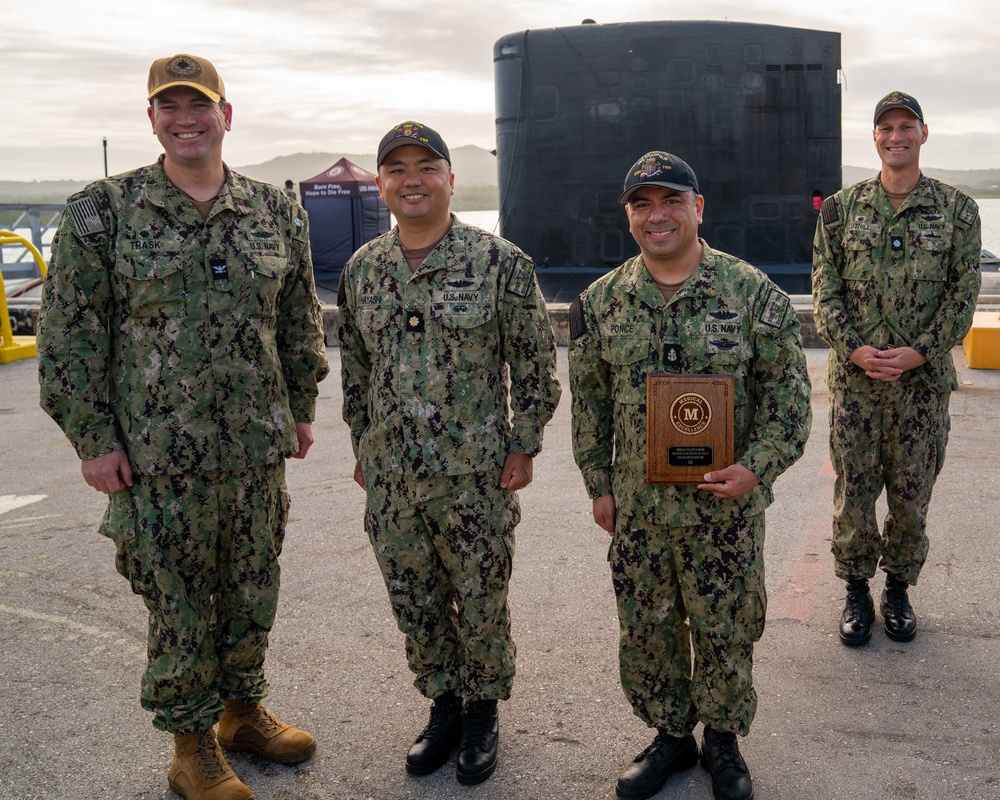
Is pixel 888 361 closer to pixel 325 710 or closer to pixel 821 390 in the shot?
pixel 325 710

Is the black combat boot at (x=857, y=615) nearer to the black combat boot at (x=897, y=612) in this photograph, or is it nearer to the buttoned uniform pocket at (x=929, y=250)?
the black combat boot at (x=897, y=612)

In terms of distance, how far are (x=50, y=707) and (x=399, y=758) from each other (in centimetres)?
131

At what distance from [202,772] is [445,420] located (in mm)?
1264

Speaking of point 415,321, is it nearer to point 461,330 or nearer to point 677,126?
point 461,330

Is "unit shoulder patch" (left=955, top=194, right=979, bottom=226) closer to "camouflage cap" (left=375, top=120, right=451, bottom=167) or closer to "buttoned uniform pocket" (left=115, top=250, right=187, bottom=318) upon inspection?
"camouflage cap" (left=375, top=120, right=451, bottom=167)

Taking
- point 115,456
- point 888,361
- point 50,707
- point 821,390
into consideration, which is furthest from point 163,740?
point 821,390

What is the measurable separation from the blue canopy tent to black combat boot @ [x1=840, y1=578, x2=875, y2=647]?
17.2 m

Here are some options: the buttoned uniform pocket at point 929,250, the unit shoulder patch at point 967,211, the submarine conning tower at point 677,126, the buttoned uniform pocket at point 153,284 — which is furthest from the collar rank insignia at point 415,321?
the submarine conning tower at point 677,126

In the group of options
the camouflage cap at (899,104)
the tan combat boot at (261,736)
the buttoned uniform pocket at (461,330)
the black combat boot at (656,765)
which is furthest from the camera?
the camouflage cap at (899,104)

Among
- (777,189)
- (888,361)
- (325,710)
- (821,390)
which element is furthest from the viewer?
(777,189)

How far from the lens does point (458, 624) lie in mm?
3174

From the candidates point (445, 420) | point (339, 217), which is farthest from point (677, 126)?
point (339, 217)

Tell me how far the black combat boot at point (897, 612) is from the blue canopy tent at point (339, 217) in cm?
1722

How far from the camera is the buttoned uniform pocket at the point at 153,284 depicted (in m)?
2.86
